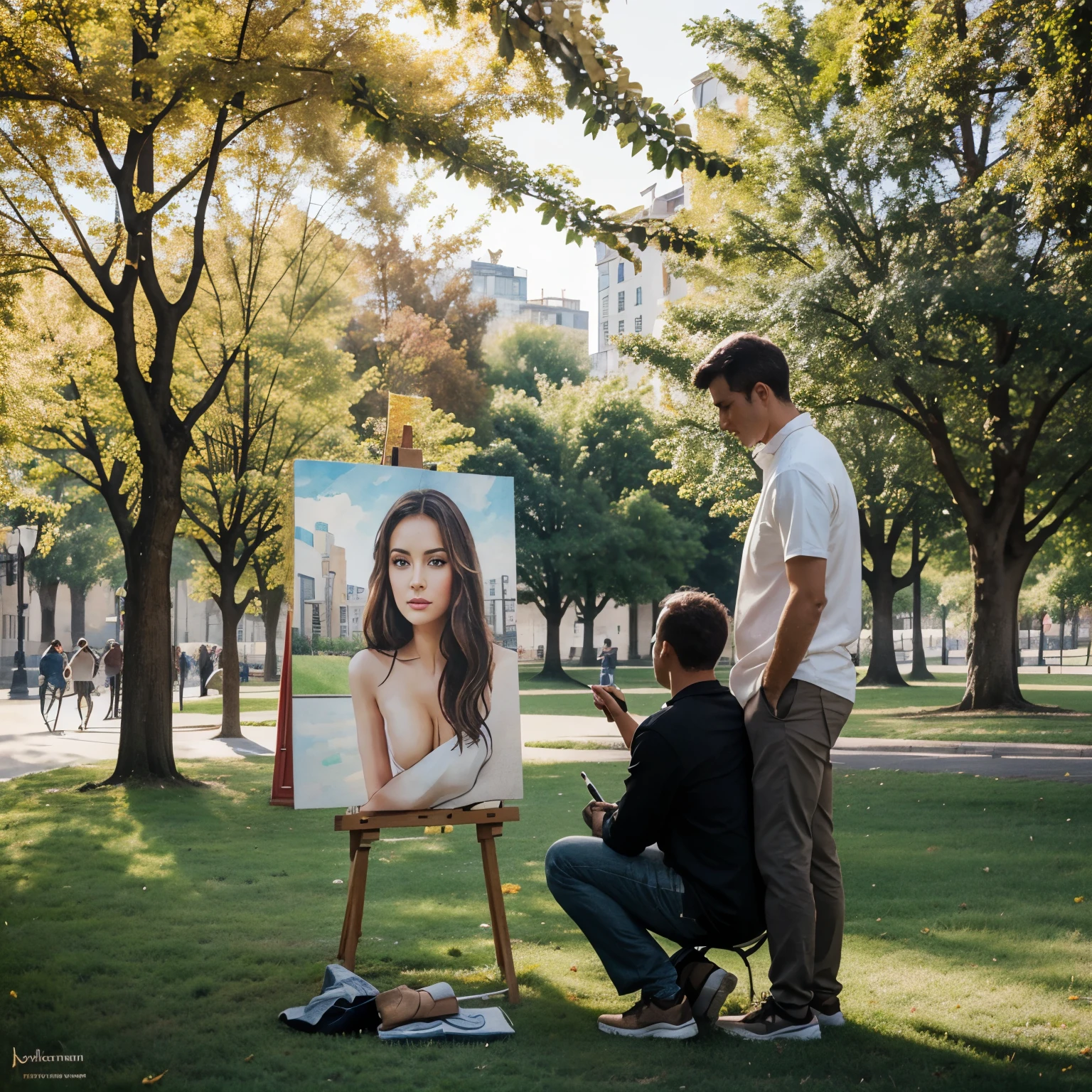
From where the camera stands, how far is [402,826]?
5348mm

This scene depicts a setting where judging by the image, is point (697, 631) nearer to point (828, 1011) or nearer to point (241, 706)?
point (828, 1011)

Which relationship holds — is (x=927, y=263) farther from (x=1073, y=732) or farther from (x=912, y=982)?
(x=912, y=982)

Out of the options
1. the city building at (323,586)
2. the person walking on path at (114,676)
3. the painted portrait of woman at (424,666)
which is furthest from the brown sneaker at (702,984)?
the person walking on path at (114,676)

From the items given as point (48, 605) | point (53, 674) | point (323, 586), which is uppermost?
point (323, 586)

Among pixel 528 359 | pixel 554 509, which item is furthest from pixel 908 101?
pixel 528 359

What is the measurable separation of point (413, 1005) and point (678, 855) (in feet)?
4.13

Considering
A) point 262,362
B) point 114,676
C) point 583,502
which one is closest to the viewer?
point 262,362

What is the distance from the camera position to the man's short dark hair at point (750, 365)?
471 centimetres

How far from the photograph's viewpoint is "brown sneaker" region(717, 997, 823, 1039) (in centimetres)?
436

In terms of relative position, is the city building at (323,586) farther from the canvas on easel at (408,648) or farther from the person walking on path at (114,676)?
the person walking on path at (114,676)

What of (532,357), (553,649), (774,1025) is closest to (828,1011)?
(774,1025)

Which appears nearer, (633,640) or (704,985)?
(704,985)

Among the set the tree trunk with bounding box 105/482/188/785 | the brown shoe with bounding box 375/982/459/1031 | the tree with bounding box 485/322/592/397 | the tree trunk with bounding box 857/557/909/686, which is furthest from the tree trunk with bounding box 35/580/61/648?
the brown shoe with bounding box 375/982/459/1031

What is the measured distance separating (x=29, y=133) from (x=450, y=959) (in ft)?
36.1
